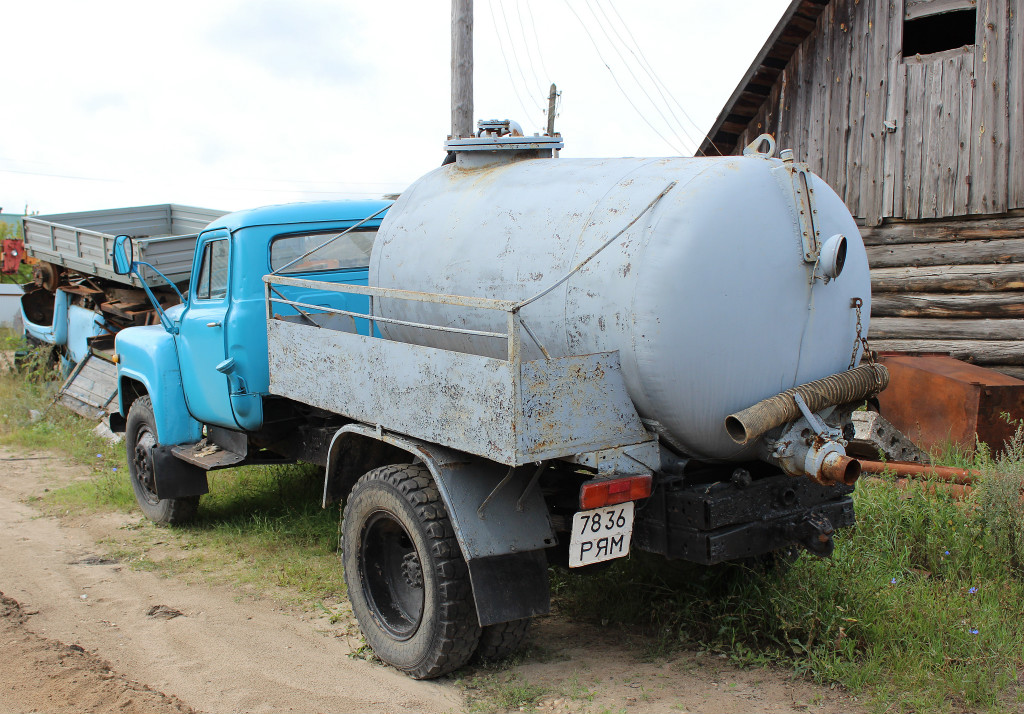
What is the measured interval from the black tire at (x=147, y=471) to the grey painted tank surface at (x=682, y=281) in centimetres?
344

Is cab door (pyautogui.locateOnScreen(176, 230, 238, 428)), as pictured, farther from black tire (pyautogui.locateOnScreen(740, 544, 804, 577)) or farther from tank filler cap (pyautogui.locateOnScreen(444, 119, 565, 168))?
black tire (pyautogui.locateOnScreen(740, 544, 804, 577))

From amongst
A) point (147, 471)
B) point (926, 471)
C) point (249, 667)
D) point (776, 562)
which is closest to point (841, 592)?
point (776, 562)

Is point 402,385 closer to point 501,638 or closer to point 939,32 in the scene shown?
point 501,638

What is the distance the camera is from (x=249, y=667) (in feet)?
13.4

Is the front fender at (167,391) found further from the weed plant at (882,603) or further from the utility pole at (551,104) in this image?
the utility pole at (551,104)

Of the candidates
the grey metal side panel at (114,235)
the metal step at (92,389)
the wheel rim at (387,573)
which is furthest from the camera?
the grey metal side panel at (114,235)

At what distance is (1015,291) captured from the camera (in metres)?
8.32

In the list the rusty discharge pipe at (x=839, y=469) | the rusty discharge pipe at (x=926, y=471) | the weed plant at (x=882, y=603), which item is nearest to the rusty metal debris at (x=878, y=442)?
the rusty discharge pipe at (x=926, y=471)

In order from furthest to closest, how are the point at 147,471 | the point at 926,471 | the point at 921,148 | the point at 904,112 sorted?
the point at 904,112 → the point at 921,148 → the point at 147,471 → the point at 926,471

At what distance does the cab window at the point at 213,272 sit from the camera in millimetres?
5855

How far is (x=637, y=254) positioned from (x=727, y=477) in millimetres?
1276

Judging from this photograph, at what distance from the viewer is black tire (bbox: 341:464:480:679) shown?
373 centimetres

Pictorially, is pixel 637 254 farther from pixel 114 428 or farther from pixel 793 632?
pixel 114 428

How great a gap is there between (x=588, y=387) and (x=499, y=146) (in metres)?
1.85
